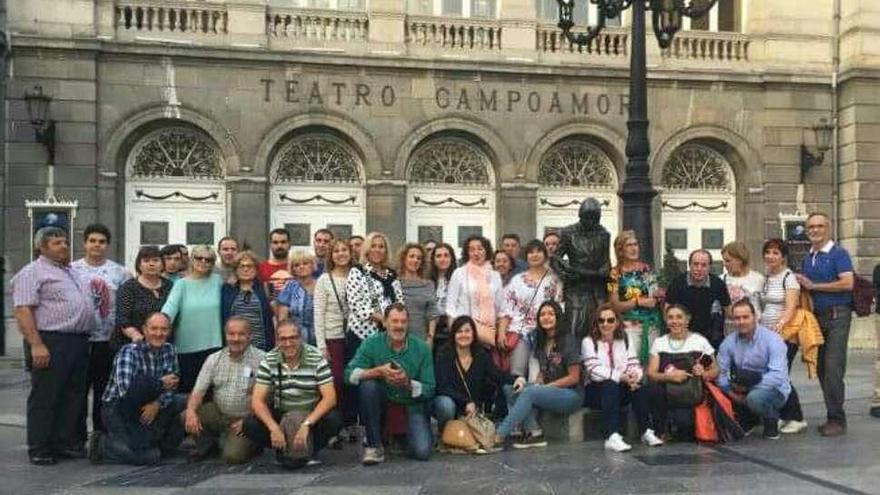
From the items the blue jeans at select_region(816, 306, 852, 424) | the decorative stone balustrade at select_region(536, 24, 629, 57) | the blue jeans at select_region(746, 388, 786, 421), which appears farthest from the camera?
→ the decorative stone balustrade at select_region(536, 24, 629, 57)

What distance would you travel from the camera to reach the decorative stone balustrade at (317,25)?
1892cm

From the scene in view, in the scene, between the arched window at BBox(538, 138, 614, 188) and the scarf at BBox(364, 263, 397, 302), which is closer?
the scarf at BBox(364, 263, 397, 302)

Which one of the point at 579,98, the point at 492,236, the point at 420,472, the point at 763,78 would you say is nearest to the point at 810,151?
the point at 763,78

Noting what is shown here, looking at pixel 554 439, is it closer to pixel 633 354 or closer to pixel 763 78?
pixel 633 354

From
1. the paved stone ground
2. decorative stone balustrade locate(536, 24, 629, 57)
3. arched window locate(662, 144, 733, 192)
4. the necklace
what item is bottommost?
the paved stone ground

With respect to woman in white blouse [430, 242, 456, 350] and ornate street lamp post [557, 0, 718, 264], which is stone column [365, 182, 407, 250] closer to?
ornate street lamp post [557, 0, 718, 264]

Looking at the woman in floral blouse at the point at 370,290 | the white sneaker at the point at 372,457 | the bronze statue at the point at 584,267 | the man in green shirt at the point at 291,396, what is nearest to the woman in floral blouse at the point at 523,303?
the bronze statue at the point at 584,267

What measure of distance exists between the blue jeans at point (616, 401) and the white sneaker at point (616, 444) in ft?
0.26

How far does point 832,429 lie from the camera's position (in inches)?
360

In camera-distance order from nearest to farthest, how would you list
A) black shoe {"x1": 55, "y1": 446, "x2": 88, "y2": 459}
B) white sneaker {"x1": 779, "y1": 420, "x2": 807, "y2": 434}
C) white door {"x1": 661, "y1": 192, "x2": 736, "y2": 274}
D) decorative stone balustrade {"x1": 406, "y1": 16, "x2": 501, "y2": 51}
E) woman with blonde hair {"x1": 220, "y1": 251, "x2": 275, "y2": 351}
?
black shoe {"x1": 55, "y1": 446, "x2": 88, "y2": 459} → woman with blonde hair {"x1": 220, "y1": 251, "x2": 275, "y2": 351} → white sneaker {"x1": 779, "y1": 420, "x2": 807, "y2": 434} → decorative stone balustrade {"x1": 406, "y1": 16, "x2": 501, "y2": 51} → white door {"x1": 661, "y1": 192, "x2": 736, "y2": 274}

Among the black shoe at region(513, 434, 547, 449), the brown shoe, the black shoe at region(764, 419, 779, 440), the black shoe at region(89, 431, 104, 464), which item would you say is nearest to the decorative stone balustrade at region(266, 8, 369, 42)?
the black shoe at region(513, 434, 547, 449)

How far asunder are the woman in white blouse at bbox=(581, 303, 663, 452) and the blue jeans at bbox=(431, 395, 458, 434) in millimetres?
1265

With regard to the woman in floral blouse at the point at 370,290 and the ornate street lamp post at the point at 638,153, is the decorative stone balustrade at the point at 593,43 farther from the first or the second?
the woman in floral blouse at the point at 370,290

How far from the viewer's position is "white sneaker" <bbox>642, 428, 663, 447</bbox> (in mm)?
8727
